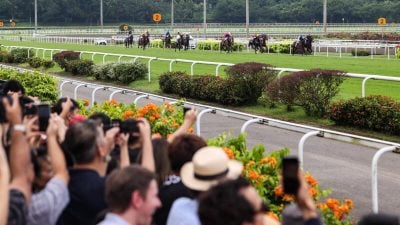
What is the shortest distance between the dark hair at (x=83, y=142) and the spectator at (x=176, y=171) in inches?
17.1

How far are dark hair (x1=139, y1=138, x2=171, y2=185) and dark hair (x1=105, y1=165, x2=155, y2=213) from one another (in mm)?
794

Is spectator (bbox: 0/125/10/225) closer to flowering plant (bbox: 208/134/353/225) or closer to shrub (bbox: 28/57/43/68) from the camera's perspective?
flowering plant (bbox: 208/134/353/225)

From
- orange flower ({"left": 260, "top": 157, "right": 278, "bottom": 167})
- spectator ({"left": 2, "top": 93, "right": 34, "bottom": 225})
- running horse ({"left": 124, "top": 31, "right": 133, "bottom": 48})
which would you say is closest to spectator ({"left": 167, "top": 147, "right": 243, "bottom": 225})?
spectator ({"left": 2, "top": 93, "right": 34, "bottom": 225})

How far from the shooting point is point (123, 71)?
69.5 ft

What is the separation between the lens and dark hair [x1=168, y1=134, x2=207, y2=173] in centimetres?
385

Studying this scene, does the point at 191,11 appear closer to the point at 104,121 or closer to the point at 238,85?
the point at 238,85

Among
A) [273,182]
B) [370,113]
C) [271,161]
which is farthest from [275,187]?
[370,113]

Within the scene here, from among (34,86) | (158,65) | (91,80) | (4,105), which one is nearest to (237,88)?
(34,86)

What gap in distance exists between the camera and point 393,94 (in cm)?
1609

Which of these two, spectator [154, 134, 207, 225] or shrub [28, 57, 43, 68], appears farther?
shrub [28, 57, 43, 68]

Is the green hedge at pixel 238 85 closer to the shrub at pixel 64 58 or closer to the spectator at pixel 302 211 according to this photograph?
the shrub at pixel 64 58

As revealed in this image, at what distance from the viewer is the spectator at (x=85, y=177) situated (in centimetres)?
369

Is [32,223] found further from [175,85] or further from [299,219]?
[175,85]

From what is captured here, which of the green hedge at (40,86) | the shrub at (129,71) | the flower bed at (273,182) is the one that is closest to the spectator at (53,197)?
the flower bed at (273,182)
